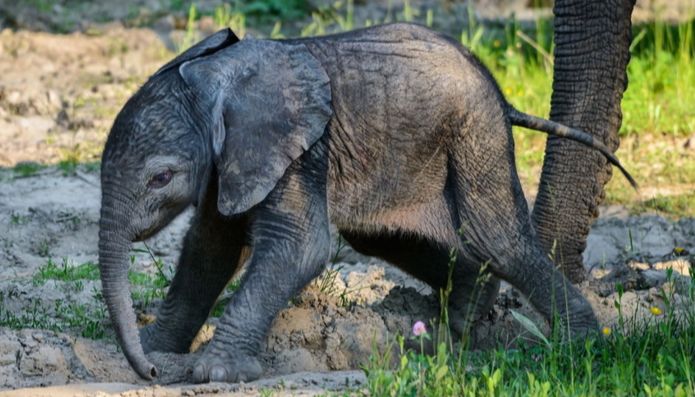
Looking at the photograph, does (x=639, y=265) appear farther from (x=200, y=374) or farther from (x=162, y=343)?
(x=200, y=374)

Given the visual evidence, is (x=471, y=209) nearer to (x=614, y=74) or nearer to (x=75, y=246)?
(x=614, y=74)

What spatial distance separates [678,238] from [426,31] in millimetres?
2617

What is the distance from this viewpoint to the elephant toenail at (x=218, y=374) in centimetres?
536

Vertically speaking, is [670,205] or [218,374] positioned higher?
[670,205]

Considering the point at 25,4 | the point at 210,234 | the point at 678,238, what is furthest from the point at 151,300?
the point at 25,4

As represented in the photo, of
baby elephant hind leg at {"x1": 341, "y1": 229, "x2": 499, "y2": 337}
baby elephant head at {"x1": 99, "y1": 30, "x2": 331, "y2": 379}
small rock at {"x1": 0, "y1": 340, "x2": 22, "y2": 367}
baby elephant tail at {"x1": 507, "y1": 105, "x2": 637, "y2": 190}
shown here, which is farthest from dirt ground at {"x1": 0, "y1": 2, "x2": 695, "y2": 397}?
baby elephant tail at {"x1": 507, "y1": 105, "x2": 637, "y2": 190}

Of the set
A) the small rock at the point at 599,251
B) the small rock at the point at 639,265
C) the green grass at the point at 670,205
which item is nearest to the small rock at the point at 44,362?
the small rock at the point at 639,265

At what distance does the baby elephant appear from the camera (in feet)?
17.7

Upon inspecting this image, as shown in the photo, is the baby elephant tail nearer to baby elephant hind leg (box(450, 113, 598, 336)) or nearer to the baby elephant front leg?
baby elephant hind leg (box(450, 113, 598, 336))

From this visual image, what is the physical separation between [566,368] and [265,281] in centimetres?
114

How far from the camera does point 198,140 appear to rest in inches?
214

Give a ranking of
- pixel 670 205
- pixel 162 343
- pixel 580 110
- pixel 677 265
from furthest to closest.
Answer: pixel 670 205, pixel 677 265, pixel 580 110, pixel 162 343

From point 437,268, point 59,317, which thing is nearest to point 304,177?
point 437,268

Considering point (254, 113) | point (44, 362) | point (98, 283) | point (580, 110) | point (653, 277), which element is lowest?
point (44, 362)
